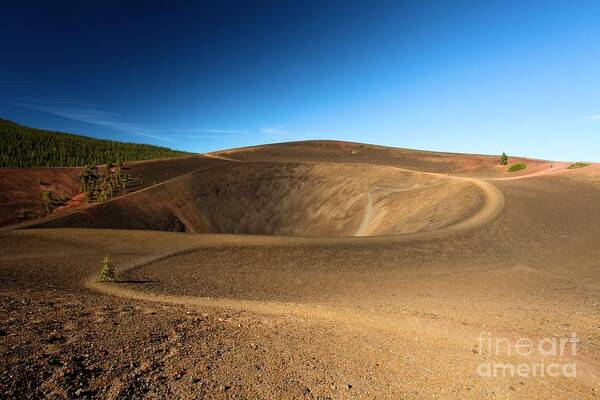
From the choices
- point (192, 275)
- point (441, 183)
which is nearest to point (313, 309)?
point (192, 275)

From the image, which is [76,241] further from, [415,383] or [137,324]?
[415,383]

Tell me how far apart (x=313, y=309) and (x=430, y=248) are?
8575 millimetres

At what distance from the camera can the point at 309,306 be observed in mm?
8766

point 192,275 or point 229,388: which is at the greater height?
point 229,388

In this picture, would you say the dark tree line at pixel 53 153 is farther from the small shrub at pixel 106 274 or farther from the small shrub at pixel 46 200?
the small shrub at pixel 106 274

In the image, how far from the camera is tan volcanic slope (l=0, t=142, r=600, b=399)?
4871mm

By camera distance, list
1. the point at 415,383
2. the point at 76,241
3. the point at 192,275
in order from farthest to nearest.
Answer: the point at 76,241 → the point at 192,275 → the point at 415,383

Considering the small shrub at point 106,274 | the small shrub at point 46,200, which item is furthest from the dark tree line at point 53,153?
the small shrub at point 106,274

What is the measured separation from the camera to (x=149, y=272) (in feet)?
39.9

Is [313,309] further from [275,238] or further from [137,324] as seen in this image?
[275,238]

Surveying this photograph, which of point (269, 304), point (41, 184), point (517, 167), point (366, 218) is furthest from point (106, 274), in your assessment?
point (517, 167)

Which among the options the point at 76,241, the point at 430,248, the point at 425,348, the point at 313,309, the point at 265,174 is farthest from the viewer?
the point at 265,174

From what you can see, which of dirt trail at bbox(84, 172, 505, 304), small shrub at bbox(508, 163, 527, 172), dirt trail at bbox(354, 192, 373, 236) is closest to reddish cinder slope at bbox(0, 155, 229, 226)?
dirt trail at bbox(84, 172, 505, 304)

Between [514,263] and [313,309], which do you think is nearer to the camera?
[313,309]
